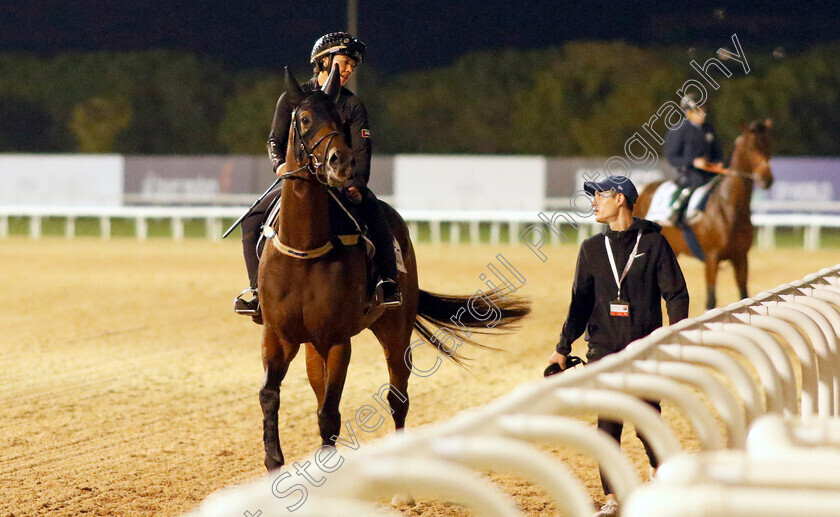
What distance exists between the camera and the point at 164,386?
8.09 metres

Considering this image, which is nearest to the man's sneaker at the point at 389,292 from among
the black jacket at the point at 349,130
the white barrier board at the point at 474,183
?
the black jacket at the point at 349,130

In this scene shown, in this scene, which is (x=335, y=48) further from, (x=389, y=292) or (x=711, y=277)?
(x=711, y=277)

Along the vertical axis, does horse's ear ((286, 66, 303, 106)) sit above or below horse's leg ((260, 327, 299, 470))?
above

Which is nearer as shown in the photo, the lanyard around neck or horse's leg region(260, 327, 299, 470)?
the lanyard around neck

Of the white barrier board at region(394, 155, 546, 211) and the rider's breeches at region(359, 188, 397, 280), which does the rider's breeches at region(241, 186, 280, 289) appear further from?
the white barrier board at region(394, 155, 546, 211)

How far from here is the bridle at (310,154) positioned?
198 inches

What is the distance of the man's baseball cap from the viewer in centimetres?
466

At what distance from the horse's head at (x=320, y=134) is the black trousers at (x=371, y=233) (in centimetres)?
60

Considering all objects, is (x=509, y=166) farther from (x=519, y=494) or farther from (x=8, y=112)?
(x=8, y=112)

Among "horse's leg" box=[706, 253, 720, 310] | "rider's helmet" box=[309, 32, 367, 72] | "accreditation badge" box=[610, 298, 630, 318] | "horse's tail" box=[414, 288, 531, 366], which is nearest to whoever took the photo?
"accreditation badge" box=[610, 298, 630, 318]

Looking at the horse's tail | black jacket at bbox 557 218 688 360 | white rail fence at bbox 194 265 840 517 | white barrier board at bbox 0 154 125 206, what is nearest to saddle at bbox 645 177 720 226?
the horse's tail

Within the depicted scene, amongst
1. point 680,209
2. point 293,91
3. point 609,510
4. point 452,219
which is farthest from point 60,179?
point 609,510

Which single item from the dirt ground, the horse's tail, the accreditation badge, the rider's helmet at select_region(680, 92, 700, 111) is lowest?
the dirt ground

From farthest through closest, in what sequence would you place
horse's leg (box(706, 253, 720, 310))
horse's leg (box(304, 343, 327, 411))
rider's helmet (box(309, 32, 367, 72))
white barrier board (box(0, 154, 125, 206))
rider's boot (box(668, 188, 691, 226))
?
white barrier board (box(0, 154, 125, 206)), rider's boot (box(668, 188, 691, 226)), horse's leg (box(706, 253, 720, 310)), horse's leg (box(304, 343, 327, 411)), rider's helmet (box(309, 32, 367, 72))
